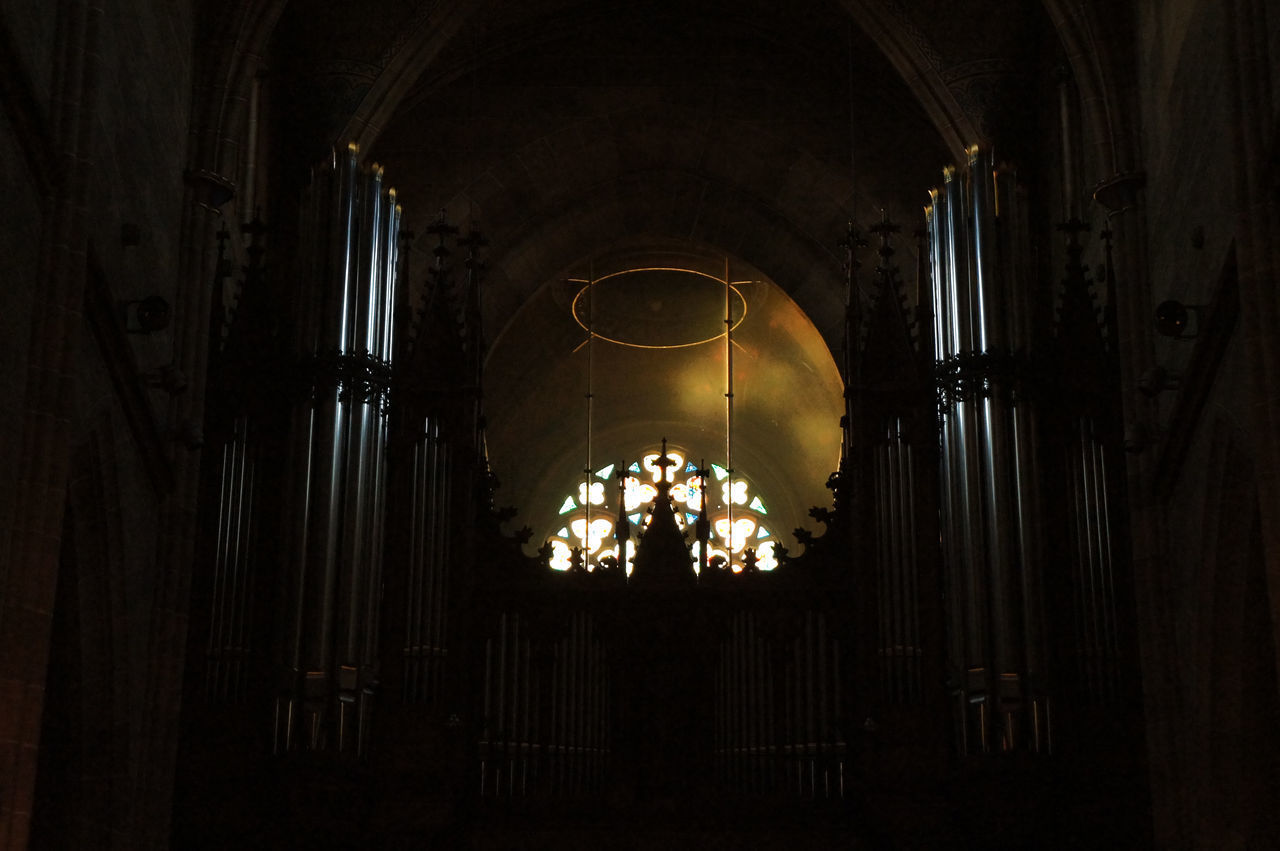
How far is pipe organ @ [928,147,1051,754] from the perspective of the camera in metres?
16.5

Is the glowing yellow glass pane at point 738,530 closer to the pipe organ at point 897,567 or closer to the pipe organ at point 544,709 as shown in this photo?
the pipe organ at point 897,567

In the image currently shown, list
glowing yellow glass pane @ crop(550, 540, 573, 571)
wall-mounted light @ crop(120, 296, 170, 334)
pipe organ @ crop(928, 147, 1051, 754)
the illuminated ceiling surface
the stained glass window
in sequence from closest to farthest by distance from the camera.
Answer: wall-mounted light @ crop(120, 296, 170, 334)
pipe organ @ crop(928, 147, 1051, 754)
glowing yellow glass pane @ crop(550, 540, 573, 571)
the illuminated ceiling surface
the stained glass window

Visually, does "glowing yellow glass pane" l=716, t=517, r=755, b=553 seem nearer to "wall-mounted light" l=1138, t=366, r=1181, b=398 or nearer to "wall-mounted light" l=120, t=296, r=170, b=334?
"wall-mounted light" l=1138, t=366, r=1181, b=398

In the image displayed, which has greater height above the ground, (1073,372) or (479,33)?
(479,33)

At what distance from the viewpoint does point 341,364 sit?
17.8 meters

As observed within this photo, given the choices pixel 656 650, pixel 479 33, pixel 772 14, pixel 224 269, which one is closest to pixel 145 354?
pixel 224 269

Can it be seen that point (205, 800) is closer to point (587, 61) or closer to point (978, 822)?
point (978, 822)

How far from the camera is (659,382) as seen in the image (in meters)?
24.1

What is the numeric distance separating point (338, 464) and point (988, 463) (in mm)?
5281

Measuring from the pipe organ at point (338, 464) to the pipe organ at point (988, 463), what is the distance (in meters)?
4.70

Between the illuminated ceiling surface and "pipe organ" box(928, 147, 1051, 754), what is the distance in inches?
184

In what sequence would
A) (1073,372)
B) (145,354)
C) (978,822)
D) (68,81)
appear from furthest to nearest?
1. (1073,372)
2. (978,822)
3. (145,354)
4. (68,81)

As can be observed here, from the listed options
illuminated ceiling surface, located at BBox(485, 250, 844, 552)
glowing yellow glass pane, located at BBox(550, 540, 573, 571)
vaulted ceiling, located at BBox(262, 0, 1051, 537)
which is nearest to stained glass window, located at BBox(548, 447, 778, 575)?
glowing yellow glass pane, located at BBox(550, 540, 573, 571)

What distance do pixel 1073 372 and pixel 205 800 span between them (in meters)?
7.60
